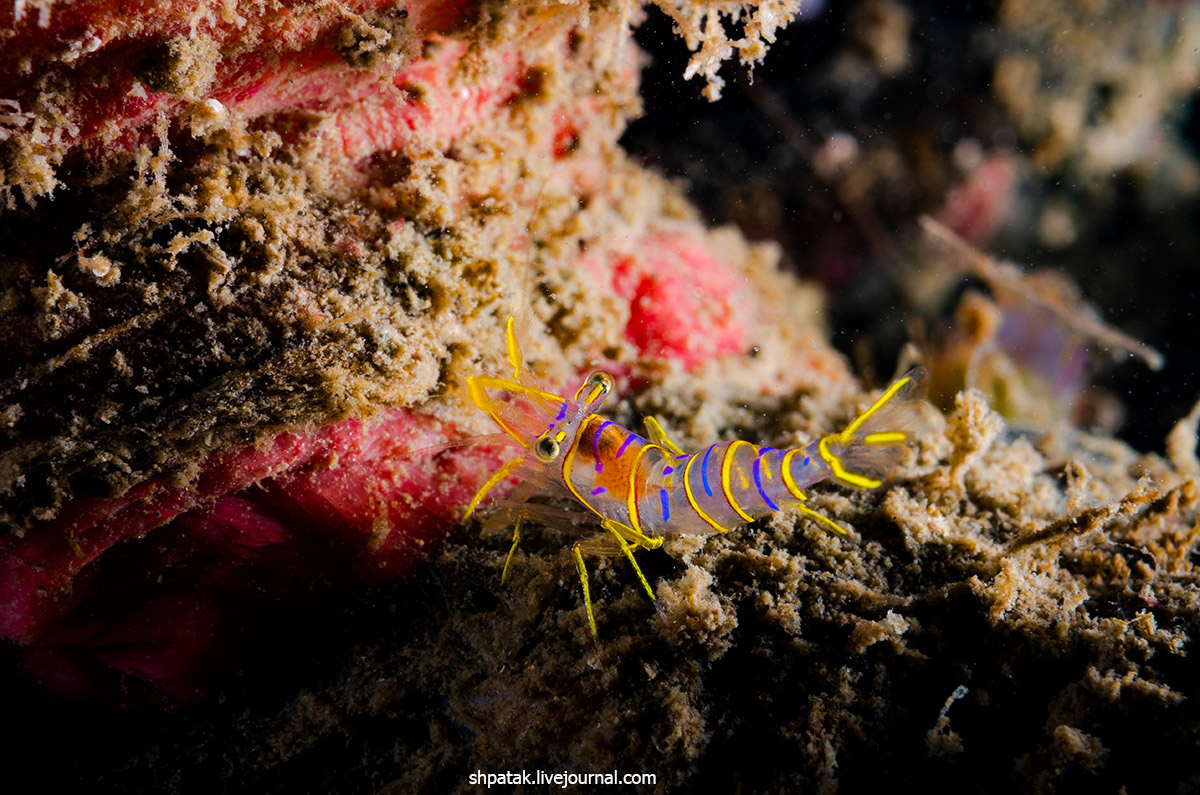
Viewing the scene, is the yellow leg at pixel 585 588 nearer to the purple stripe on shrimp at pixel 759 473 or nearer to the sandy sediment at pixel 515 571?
the sandy sediment at pixel 515 571

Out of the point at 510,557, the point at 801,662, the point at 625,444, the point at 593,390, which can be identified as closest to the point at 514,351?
the point at 593,390

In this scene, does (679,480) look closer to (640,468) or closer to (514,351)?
(640,468)

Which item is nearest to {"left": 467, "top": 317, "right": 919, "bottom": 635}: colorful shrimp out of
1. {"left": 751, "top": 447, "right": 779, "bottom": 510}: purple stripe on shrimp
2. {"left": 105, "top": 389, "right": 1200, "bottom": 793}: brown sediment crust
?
{"left": 751, "top": 447, "right": 779, "bottom": 510}: purple stripe on shrimp

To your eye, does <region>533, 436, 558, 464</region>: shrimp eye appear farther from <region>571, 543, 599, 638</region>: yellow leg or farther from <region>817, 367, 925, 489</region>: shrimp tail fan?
<region>817, 367, 925, 489</region>: shrimp tail fan

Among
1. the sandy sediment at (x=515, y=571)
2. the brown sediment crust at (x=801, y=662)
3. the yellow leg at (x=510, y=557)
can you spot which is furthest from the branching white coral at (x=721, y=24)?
the yellow leg at (x=510, y=557)

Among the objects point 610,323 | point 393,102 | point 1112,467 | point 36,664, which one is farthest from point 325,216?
point 1112,467

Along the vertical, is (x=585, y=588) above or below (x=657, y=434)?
below

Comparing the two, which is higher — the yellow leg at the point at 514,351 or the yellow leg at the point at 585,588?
the yellow leg at the point at 514,351

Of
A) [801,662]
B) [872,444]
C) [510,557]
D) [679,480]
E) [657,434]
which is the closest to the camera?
[872,444]
